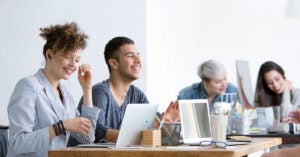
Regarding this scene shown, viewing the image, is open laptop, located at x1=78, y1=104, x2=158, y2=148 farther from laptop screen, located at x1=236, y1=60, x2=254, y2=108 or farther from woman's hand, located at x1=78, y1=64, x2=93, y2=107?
laptop screen, located at x1=236, y1=60, x2=254, y2=108

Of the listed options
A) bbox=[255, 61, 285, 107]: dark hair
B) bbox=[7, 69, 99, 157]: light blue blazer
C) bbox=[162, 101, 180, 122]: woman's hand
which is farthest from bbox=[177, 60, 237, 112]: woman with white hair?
bbox=[7, 69, 99, 157]: light blue blazer

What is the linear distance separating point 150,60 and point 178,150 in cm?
389

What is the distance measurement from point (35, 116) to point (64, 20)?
10.7ft

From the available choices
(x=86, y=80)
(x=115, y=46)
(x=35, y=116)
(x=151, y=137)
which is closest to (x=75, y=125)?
(x=35, y=116)

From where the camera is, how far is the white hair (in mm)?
6277

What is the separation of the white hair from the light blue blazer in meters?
3.03

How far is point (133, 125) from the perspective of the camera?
2.97 metres

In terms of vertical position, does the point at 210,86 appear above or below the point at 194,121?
above

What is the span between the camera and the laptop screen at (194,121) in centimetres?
307

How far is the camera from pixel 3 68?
6.34 metres

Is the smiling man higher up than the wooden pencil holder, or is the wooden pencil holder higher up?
the smiling man

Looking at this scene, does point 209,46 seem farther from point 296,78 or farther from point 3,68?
point 3,68

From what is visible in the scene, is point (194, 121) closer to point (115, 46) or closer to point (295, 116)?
point (115, 46)

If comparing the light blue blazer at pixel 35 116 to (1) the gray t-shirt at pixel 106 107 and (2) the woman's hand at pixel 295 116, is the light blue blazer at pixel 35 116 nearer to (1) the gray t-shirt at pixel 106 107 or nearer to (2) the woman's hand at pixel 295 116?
(1) the gray t-shirt at pixel 106 107
